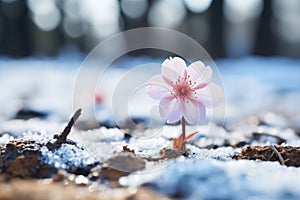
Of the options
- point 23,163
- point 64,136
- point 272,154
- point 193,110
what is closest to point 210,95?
point 193,110

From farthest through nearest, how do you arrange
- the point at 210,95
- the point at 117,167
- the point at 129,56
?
the point at 129,56, the point at 210,95, the point at 117,167

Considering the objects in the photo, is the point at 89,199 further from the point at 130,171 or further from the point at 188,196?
the point at 130,171

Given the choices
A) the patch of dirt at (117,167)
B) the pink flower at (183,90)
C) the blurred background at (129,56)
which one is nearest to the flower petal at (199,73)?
the pink flower at (183,90)

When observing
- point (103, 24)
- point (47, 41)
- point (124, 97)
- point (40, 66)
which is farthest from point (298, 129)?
point (47, 41)

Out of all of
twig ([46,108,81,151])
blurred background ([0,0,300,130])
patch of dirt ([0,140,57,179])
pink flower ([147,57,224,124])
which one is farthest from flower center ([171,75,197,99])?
blurred background ([0,0,300,130])

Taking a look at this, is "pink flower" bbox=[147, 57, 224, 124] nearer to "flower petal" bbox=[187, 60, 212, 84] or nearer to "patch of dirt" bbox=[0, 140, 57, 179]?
"flower petal" bbox=[187, 60, 212, 84]

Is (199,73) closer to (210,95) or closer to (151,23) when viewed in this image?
(210,95)
